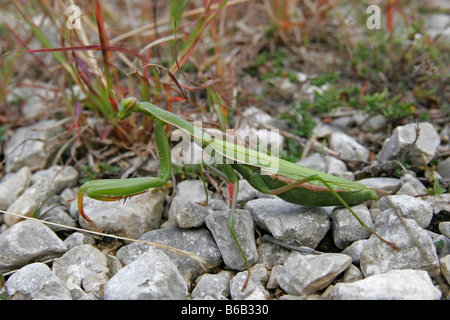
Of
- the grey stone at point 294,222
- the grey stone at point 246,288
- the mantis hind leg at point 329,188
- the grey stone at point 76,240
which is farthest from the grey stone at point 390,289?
the grey stone at point 76,240

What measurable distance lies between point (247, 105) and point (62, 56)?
5.97ft

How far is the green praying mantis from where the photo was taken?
2057mm

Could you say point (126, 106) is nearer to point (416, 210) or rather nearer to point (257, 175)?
point (257, 175)

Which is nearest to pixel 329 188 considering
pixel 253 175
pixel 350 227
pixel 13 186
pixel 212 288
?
pixel 350 227

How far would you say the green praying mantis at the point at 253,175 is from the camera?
6.75 feet

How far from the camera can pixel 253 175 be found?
7.47 feet

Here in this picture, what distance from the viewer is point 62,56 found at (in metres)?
3.27

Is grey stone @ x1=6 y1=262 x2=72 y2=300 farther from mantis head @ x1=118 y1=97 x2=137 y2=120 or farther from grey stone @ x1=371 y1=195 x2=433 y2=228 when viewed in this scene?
grey stone @ x1=371 y1=195 x2=433 y2=228

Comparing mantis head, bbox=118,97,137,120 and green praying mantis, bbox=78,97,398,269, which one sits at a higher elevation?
mantis head, bbox=118,97,137,120

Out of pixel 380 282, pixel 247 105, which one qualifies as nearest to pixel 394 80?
pixel 247 105

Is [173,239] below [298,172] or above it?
below

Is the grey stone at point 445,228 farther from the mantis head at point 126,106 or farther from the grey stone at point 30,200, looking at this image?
the grey stone at point 30,200

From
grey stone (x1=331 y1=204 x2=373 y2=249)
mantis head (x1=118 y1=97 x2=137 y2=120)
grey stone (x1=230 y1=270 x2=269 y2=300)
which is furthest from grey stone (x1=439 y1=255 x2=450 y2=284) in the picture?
mantis head (x1=118 y1=97 x2=137 y2=120)
